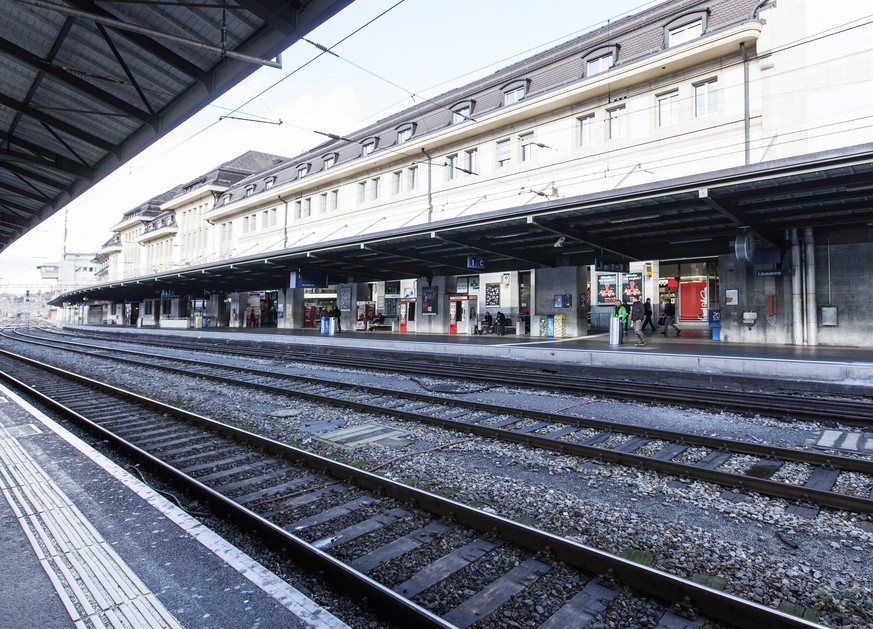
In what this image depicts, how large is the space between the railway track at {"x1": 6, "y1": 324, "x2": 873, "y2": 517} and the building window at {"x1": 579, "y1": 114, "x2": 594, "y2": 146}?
21283 mm

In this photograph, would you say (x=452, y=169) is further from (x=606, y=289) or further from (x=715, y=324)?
(x=715, y=324)

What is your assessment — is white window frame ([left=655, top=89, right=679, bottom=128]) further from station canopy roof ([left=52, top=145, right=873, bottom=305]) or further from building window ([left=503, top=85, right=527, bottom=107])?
station canopy roof ([left=52, top=145, right=873, bottom=305])

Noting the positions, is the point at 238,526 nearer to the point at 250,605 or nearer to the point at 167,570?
the point at 167,570

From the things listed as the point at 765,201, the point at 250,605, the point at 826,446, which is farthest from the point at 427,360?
the point at 250,605

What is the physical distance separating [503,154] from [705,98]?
10.9 metres

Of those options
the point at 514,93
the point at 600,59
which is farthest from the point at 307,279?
the point at 600,59

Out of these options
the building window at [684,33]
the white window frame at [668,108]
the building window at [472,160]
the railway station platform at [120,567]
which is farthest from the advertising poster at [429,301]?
the railway station platform at [120,567]

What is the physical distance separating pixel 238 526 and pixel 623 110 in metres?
26.2

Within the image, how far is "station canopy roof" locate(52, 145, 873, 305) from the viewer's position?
36.6 feet

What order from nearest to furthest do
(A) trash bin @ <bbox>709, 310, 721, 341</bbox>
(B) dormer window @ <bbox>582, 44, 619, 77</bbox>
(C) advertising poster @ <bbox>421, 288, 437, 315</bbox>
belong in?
1. (A) trash bin @ <bbox>709, 310, 721, 341</bbox>
2. (B) dormer window @ <bbox>582, 44, 619, 77</bbox>
3. (C) advertising poster @ <bbox>421, 288, 437, 315</bbox>

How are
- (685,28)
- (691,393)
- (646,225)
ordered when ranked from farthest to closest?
1. (685,28)
2. (646,225)
3. (691,393)

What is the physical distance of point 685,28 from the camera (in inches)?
877

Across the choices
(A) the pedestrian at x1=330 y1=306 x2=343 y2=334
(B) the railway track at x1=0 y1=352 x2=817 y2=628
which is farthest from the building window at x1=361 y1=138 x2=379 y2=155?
(B) the railway track at x1=0 y1=352 x2=817 y2=628

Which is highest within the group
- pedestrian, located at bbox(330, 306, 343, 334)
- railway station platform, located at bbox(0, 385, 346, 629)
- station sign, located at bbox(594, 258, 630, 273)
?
station sign, located at bbox(594, 258, 630, 273)
